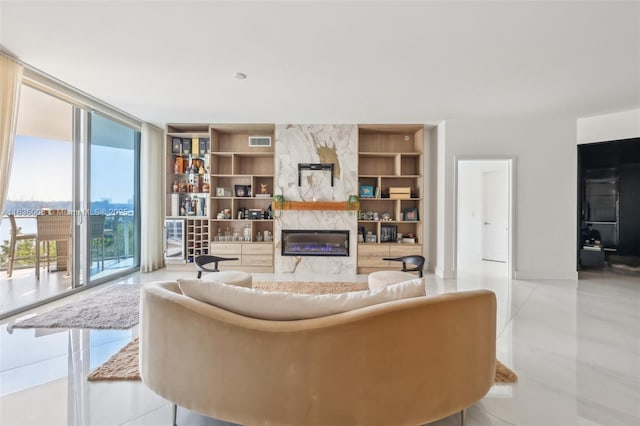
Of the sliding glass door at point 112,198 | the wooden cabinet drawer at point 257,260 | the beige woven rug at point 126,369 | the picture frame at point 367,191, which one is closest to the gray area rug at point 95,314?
the beige woven rug at point 126,369

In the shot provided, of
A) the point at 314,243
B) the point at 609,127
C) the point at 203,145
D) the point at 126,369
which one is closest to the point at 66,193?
the point at 203,145

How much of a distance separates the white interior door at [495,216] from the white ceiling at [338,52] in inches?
93.9

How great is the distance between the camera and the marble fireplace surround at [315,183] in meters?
5.20

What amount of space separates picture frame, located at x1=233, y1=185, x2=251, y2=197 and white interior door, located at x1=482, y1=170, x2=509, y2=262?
5375mm

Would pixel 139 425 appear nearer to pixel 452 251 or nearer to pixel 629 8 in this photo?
pixel 629 8

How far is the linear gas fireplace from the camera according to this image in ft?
17.2

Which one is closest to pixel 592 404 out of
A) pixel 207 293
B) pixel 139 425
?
pixel 207 293

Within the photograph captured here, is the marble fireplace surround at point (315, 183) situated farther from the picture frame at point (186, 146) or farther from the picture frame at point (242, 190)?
the picture frame at point (186, 146)

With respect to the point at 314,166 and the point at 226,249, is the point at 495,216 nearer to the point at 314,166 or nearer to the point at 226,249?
the point at 314,166

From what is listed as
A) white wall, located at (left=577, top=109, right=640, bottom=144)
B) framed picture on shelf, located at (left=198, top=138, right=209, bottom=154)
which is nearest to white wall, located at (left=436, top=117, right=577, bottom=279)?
white wall, located at (left=577, top=109, right=640, bottom=144)

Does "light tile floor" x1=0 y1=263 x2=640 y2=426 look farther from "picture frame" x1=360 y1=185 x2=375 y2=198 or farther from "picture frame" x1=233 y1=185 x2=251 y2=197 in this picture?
"picture frame" x1=233 y1=185 x2=251 y2=197

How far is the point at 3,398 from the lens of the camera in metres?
1.79

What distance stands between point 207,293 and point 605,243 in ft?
24.2

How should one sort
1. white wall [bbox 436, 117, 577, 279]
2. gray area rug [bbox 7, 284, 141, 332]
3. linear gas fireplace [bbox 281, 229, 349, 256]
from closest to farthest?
gray area rug [bbox 7, 284, 141, 332], white wall [bbox 436, 117, 577, 279], linear gas fireplace [bbox 281, 229, 349, 256]
